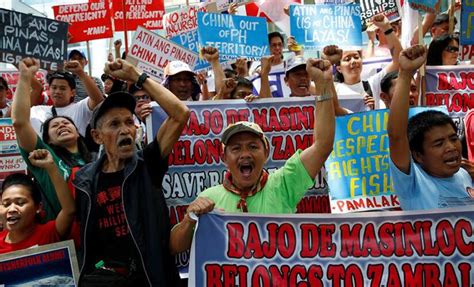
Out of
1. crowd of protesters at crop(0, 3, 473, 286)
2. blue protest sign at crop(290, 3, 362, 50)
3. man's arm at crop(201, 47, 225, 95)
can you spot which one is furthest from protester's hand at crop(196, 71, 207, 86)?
crowd of protesters at crop(0, 3, 473, 286)

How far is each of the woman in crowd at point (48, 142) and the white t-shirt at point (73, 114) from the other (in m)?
1.10

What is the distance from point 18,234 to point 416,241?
2409mm

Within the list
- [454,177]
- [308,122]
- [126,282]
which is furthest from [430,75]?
[126,282]

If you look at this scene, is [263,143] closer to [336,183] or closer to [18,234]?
[336,183]

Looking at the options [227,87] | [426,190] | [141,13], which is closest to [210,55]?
[227,87]

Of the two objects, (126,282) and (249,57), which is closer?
(126,282)

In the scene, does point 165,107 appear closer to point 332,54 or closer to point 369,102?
point 332,54

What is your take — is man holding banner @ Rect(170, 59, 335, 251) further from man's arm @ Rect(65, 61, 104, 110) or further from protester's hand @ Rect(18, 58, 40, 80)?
man's arm @ Rect(65, 61, 104, 110)

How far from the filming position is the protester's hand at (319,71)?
394cm

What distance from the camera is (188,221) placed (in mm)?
3797

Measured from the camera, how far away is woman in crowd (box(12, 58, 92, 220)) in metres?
4.47

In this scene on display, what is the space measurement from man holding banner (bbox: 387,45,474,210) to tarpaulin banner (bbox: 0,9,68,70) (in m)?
3.15

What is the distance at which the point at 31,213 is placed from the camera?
14.3ft

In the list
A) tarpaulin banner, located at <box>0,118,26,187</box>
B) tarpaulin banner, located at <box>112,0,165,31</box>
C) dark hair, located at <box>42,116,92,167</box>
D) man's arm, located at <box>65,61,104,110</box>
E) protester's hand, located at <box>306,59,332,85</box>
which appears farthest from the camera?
tarpaulin banner, located at <box>112,0,165,31</box>
